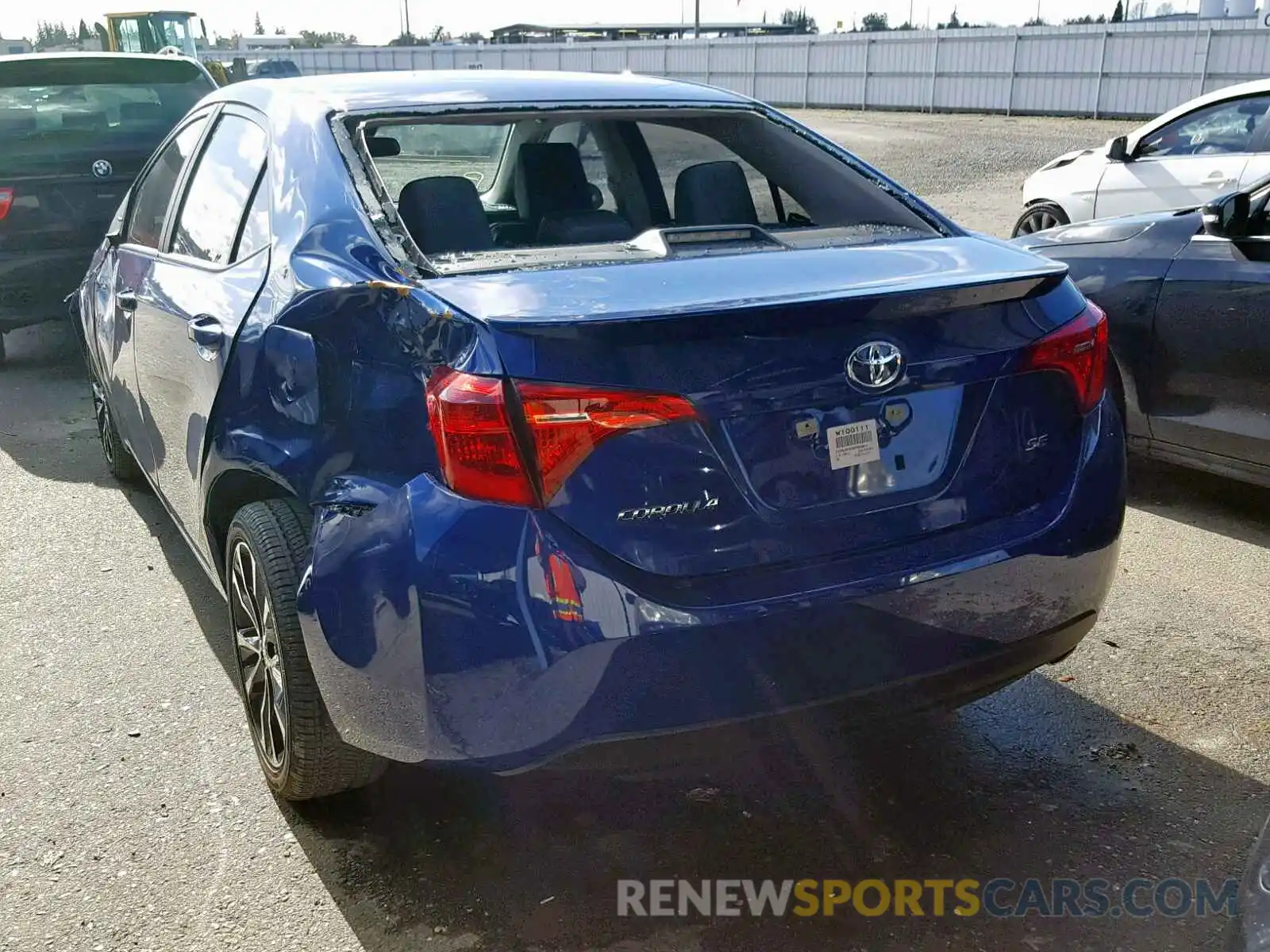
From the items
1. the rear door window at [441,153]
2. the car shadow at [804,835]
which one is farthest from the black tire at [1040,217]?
the car shadow at [804,835]

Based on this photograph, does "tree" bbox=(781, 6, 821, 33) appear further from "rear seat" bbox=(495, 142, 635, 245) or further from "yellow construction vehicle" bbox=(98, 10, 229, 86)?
"rear seat" bbox=(495, 142, 635, 245)

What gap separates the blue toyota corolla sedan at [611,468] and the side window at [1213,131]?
6.56 metres

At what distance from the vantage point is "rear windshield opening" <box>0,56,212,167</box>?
25.0 feet

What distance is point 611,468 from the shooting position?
2268 millimetres

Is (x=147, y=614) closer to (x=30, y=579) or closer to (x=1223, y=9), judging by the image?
(x=30, y=579)

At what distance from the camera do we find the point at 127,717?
356 centimetres

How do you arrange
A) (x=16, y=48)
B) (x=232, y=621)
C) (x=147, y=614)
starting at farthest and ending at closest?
(x=16, y=48) → (x=147, y=614) → (x=232, y=621)

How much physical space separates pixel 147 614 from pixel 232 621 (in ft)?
3.88

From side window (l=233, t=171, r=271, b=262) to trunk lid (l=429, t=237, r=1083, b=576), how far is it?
846mm

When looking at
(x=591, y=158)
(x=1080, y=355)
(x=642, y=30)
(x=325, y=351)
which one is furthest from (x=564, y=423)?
(x=642, y=30)

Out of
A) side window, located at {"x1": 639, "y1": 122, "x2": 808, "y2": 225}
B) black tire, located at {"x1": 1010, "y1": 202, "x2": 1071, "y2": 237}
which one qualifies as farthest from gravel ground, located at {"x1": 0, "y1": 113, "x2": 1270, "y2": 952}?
black tire, located at {"x1": 1010, "y1": 202, "x2": 1071, "y2": 237}

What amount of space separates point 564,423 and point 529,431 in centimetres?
6

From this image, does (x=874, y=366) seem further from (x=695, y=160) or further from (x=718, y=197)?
(x=695, y=160)

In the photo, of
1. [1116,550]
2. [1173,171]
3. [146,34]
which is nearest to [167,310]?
[1116,550]
